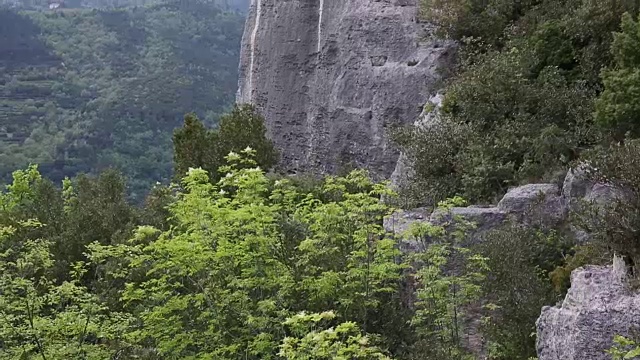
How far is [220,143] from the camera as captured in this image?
19.1 metres

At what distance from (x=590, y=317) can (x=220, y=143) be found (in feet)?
45.8

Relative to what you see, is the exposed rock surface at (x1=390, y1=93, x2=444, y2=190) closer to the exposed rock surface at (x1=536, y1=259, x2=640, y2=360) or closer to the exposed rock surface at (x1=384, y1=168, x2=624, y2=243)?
the exposed rock surface at (x1=384, y1=168, x2=624, y2=243)

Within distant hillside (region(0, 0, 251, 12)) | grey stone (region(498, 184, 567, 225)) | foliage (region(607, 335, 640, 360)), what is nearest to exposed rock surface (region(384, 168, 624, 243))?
grey stone (region(498, 184, 567, 225))

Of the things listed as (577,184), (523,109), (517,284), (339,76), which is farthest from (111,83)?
(517,284)

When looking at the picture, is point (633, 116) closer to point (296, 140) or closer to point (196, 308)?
point (196, 308)

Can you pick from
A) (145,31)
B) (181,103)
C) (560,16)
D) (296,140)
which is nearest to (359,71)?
(296,140)

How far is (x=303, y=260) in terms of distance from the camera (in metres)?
8.91

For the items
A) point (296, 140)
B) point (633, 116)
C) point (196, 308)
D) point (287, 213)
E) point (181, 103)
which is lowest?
point (181, 103)

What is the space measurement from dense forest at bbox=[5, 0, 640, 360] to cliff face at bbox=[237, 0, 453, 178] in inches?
57.7

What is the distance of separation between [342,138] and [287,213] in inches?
392

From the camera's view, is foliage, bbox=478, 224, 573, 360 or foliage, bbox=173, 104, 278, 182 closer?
foliage, bbox=478, 224, 573, 360

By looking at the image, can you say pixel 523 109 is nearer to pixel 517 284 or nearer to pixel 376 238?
pixel 376 238

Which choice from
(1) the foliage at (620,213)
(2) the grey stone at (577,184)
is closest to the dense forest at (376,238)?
(1) the foliage at (620,213)

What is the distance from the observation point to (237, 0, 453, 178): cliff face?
1888cm
